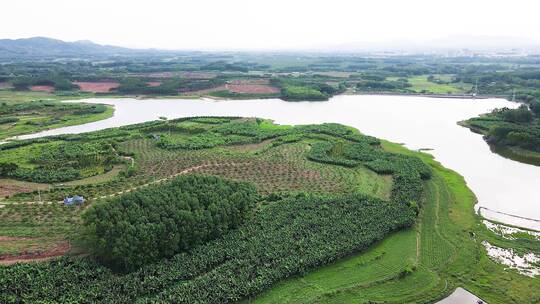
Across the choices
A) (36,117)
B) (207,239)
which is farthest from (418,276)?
(36,117)

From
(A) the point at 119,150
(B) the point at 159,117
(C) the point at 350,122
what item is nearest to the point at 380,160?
(C) the point at 350,122

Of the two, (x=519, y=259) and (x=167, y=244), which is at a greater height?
(x=167, y=244)

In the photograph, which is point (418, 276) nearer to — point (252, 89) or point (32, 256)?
point (32, 256)

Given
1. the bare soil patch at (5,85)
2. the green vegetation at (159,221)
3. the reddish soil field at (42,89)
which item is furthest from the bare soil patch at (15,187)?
the bare soil patch at (5,85)

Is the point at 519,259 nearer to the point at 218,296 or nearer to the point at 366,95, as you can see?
the point at 218,296

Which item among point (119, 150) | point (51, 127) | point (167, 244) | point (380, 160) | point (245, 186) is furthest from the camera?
point (51, 127)

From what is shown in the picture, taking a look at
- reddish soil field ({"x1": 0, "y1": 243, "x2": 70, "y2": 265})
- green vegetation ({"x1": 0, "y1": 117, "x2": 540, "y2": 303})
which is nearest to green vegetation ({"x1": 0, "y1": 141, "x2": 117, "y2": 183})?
green vegetation ({"x1": 0, "y1": 117, "x2": 540, "y2": 303})

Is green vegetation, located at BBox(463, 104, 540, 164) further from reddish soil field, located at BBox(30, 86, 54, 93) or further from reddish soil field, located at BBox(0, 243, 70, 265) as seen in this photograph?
reddish soil field, located at BBox(30, 86, 54, 93)

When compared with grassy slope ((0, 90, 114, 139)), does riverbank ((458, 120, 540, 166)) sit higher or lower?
lower
